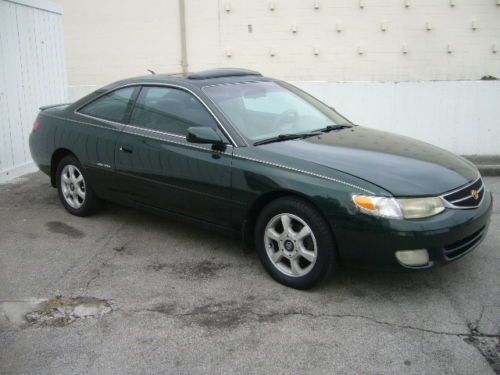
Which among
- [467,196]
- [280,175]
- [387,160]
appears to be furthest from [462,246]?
[280,175]

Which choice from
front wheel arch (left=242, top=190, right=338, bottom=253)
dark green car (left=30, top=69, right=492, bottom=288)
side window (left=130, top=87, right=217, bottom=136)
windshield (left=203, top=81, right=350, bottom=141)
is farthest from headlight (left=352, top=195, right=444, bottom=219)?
side window (left=130, top=87, right=217, bottom=136)

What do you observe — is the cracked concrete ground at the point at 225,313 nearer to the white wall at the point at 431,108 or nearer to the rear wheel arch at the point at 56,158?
the rear wheel arch at the point at 56,158

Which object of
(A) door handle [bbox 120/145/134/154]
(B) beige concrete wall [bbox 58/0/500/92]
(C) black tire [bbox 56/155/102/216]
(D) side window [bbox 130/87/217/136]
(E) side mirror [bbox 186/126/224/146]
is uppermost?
(B) beige concrete wall [bbox 58/0/500/92]

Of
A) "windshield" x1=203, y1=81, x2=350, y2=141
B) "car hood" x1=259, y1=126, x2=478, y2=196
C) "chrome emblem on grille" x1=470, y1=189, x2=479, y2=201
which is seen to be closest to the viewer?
"car hood" x1=259, y1=126, x2=478, y2=196

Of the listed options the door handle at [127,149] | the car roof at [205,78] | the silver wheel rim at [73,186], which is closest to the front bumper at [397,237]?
the car roof at [205,78]

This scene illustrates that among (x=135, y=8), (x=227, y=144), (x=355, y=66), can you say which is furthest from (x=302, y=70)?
(x=227, y=144)

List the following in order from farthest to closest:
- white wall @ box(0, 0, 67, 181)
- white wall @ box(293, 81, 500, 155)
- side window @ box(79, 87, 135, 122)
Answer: white wall @ box(293, 81, 500, 155)
white wall @ box(0, 0, 67, 181)
side window @ box(79, 87, 135, 122)

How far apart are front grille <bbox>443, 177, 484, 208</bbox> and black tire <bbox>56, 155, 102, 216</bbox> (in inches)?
138

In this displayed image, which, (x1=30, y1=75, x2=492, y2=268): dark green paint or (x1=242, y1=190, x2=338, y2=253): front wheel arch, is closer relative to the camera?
(x1=30, y1=75, x2=492, y2=268): dark green paint

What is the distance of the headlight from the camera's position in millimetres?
3727

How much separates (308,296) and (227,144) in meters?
1.34

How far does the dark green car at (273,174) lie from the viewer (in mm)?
3809

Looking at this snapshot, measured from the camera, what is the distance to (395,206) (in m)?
3.74

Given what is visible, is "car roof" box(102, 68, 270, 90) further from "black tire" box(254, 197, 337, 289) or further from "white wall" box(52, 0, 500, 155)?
"white wall" box(52, 0, 500, 155)
